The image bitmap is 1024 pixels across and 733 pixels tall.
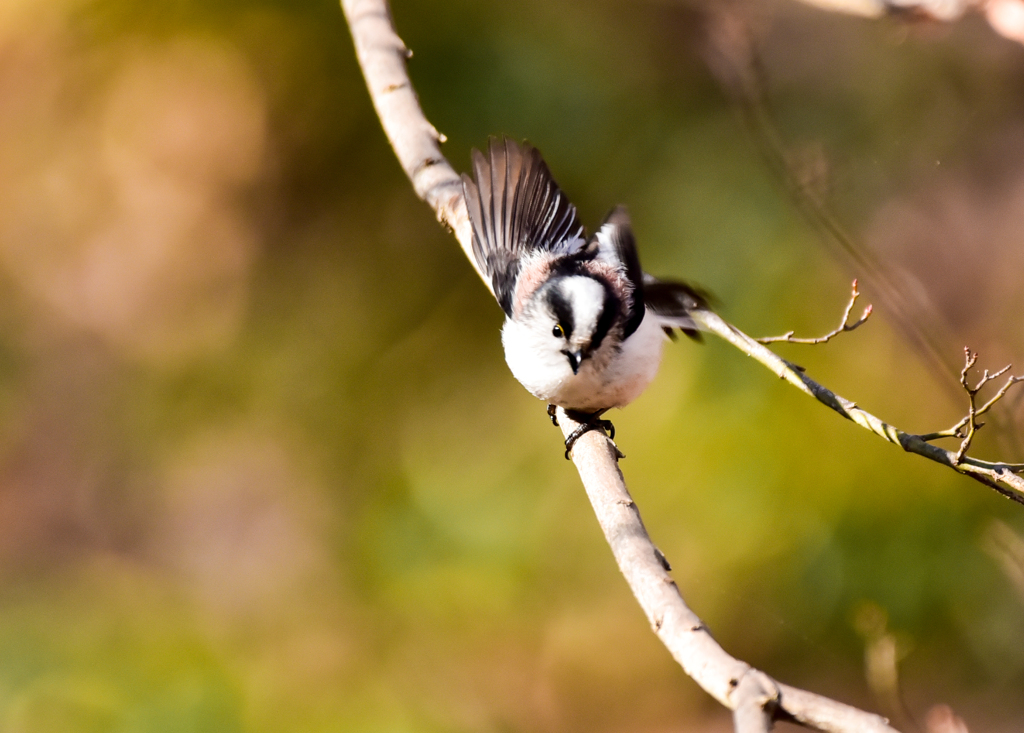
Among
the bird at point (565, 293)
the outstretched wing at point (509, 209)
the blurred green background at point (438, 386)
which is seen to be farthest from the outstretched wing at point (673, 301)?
the blurred green background at point (438, 386)

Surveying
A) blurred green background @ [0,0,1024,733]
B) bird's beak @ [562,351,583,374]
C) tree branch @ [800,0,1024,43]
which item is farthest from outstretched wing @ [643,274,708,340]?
blurred green background @ [0,0,1024,733]

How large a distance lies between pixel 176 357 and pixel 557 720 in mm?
2292

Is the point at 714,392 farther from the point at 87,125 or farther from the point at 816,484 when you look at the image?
the point at 87,125

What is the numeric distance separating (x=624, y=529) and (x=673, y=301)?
1.58ft

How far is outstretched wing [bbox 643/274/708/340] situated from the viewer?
1564 millimetres

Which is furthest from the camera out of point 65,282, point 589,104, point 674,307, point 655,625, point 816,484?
point 65,282

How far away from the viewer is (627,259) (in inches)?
67.1

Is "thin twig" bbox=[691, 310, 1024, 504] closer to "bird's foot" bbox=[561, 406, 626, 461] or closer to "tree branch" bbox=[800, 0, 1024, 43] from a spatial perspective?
"bird's foot" bbox=[561, 406, 626, 461]

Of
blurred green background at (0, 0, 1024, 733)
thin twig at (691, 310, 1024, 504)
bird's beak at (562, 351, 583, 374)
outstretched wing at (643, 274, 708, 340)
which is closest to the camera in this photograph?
thin twig at (691, 310, 1024, 504)

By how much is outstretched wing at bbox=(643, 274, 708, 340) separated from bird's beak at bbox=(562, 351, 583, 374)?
0.18 m

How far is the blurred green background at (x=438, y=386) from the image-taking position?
10.4 feet

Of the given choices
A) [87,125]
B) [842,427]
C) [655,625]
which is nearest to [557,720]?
[842,427]

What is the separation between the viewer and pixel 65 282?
13.7 feet

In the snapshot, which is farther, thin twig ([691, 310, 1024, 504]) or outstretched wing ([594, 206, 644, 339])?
outstretched wing ([594, 206, 644, 339])
